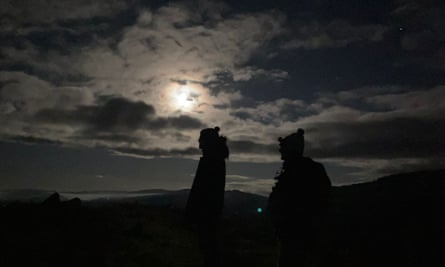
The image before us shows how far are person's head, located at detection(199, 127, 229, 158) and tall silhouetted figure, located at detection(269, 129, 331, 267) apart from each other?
2647mm

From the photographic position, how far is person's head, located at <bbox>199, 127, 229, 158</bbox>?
13341mm

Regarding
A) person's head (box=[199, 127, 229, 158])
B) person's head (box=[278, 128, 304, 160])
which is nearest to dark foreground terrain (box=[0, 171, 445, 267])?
person's head (box=[278, 128, 304, 160])

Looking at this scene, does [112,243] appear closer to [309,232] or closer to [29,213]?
[29,213]

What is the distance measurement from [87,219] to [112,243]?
4120 millimetres

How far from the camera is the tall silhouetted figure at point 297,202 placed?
10945mm

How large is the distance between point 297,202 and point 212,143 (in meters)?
3.96

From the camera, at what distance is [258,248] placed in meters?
26.9

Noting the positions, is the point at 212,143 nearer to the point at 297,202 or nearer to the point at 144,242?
the point at 297,202

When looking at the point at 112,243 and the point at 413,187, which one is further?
the point at 413,187

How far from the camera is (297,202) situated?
11141mm

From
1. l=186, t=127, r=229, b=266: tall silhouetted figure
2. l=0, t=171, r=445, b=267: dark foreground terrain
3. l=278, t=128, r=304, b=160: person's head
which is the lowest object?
l=0, t=171, r=445, b=267: dark foreground terrain

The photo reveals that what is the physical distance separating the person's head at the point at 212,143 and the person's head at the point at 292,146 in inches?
97.8

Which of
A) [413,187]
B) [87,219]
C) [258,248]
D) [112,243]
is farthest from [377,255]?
[413,187]

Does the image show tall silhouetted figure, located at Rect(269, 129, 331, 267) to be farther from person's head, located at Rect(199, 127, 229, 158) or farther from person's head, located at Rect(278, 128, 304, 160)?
person's head, located at Rect(199, 127, 229, 158)
